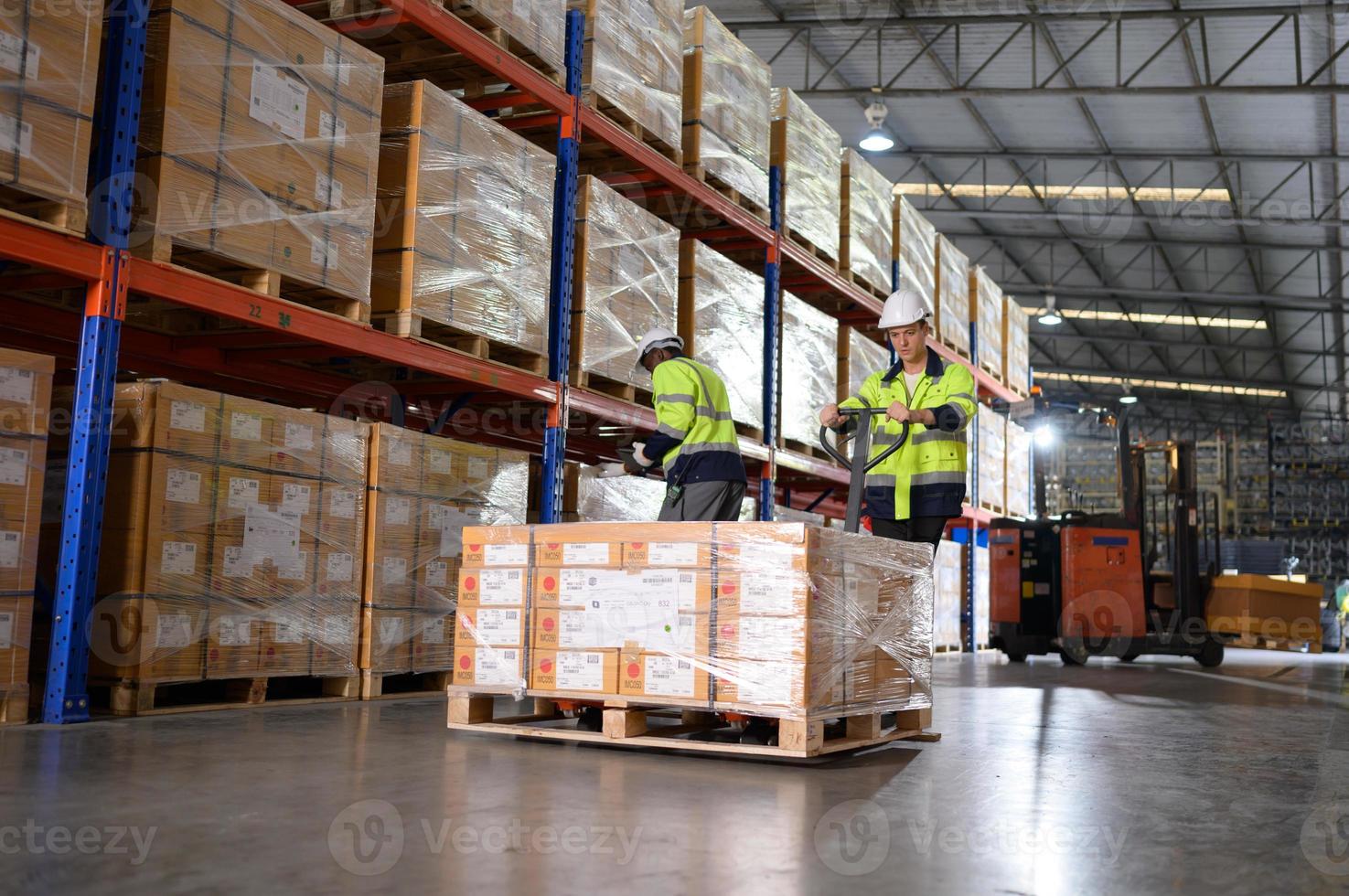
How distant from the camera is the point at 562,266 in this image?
260 inches

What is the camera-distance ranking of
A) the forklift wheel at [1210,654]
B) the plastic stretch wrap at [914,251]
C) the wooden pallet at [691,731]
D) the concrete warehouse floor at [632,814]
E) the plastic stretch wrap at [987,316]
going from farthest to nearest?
the plastic stretch wrap at [987,316] < the forklift wheel at [1210,654] < the plastic stretch wrap at [914,251] < the wooden pallet at [691,731] < the concrete warehouse floor at [632,814]

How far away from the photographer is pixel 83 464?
4.23 meters

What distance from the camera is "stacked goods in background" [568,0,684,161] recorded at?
6.83 m

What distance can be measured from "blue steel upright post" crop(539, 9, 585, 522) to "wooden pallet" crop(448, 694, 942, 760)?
2.00m

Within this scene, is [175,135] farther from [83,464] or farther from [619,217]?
[619,217]

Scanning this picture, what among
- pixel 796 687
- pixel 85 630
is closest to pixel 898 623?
pixel 796 687

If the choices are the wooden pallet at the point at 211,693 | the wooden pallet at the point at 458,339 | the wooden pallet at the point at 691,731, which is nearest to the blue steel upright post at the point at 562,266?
the wooden pallet at the point at 458,339

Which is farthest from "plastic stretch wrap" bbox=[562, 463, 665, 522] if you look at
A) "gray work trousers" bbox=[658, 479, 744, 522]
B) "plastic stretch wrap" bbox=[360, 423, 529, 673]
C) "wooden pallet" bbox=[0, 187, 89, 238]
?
"wooden pallet" bbox=[0, 187, 89, 238]

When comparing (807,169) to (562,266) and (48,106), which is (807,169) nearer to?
(562,266)

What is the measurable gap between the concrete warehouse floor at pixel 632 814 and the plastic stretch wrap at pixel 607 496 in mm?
2326

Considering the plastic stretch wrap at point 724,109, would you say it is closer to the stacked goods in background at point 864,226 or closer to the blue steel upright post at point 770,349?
the blue steel upright post at point 770,349

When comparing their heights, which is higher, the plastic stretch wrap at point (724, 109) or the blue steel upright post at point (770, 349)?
the plastic stretch wrap at point (724, 109)

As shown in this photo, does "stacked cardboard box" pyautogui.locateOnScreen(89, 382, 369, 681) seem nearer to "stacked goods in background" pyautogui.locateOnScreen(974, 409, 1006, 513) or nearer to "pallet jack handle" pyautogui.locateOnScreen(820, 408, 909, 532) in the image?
"pallet jack handle" pyautogui.locateOnScreen(820, 408, 909, 532)

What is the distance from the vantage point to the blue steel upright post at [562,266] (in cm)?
654
